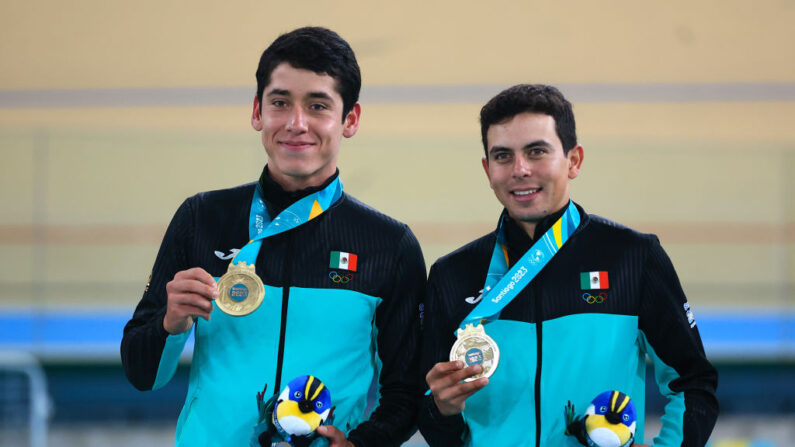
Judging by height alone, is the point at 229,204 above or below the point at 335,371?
above

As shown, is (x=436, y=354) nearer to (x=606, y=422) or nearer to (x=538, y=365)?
(x=538, y=365)

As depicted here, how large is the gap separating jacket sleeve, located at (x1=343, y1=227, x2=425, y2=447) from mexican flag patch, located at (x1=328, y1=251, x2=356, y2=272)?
0.32 feet

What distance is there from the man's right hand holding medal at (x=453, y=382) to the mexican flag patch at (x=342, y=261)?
351 millimetres

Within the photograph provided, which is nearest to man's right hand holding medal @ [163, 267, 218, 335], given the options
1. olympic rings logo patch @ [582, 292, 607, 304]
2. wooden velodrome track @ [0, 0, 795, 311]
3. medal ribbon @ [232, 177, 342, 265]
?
medal ribbon @ [232, 177, 342, 265]

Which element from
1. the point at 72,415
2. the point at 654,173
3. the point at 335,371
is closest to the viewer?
the point at 335,371

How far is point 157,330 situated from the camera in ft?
5.93

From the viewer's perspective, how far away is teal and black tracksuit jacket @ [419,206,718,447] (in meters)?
1.88

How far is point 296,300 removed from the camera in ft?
6.27

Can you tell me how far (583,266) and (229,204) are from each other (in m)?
0.85

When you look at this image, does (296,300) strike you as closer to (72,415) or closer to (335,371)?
(335,371)

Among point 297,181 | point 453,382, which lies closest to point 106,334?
point 297,181

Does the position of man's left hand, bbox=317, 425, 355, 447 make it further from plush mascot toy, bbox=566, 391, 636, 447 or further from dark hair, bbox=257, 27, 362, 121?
dark hair, bbox=257, 27, 362, 121

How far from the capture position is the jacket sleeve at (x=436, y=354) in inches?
73.0

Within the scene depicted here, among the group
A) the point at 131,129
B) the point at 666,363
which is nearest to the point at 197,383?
the point at 666,363
